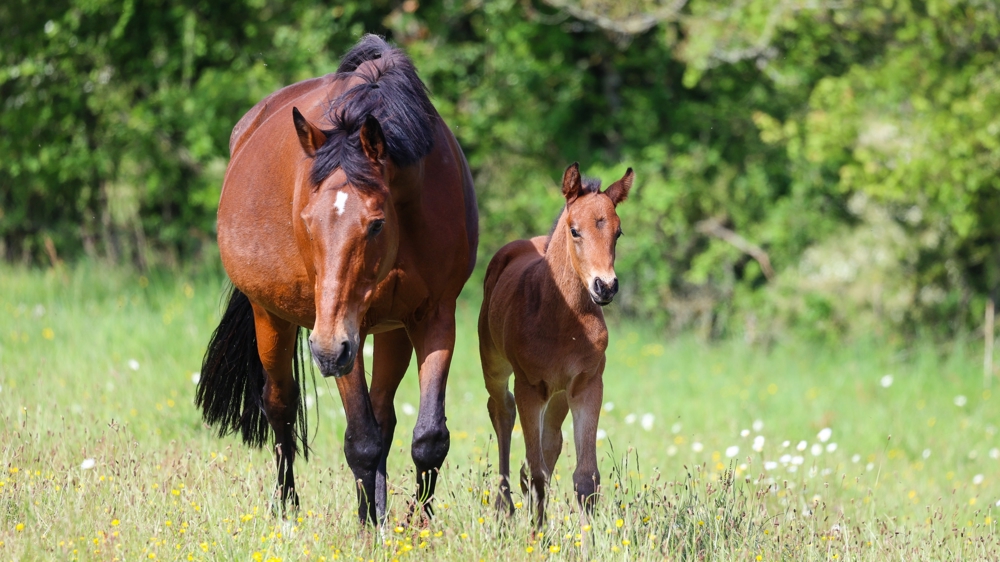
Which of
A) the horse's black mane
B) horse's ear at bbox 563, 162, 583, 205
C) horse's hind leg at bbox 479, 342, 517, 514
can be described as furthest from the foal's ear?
horse's hind leg at bbox 479, 342, 517, 514

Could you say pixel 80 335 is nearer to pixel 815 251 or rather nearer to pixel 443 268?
pixel 443 268

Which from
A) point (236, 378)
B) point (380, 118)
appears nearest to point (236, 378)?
point (236, 378)

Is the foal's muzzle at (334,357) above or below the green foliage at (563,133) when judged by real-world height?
above

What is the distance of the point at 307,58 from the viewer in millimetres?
12242

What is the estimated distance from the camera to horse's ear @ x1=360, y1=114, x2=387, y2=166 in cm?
360

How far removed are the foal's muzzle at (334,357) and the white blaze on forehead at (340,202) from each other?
1.42 feet

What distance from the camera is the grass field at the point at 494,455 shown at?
3.77 meters

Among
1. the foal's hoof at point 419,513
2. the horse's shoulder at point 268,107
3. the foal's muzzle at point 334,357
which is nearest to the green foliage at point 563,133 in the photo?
the horse's shoulder at point 268,107

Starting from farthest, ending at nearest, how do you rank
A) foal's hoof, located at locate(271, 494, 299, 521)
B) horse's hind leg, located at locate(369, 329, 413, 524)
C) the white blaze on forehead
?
horse's hind leg, located at locate(369, 329, 413, 524), foal's hoof, located at locate(271, 494, 299, 521), the white blaze on forehead

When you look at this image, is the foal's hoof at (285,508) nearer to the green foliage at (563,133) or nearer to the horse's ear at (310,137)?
the horse's ear at (310,137)

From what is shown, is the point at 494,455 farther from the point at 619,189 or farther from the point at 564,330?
the point at 619,189

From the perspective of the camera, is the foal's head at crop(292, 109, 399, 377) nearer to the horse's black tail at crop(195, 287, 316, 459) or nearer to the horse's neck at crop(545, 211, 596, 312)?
the horse's neck at crop(545, 211, 596, 312)

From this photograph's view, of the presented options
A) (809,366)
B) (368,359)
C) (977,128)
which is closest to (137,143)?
(368,359)

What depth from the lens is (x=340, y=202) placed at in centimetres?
346
